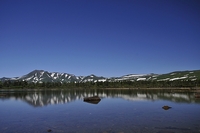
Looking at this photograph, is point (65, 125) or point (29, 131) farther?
point (65, 125)

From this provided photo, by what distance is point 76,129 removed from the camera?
31688 millimetres

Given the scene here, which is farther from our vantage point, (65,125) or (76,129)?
(65,125)

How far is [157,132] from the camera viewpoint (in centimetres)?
2916

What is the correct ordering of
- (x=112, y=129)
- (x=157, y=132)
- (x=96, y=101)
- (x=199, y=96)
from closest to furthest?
1. (x=157, y=132)
2. (x=112, y=129)
3. (x=96, y=101)
4. (x=199, y=96)

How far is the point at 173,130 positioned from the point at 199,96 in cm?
8055

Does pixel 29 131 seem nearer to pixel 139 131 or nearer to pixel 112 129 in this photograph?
pixel 112 129

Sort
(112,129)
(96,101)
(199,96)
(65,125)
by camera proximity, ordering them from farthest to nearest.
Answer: (199,96)
(96,101)
(65,125)
(112,129)

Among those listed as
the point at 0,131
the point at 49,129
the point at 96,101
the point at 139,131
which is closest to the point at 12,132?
the point at 0,131

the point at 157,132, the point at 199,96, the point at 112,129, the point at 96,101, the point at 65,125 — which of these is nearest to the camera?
the point at 157,132

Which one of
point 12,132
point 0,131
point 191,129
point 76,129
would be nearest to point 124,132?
point 76,129

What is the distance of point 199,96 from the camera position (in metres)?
98.5

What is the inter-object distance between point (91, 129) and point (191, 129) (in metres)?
→ 17.7

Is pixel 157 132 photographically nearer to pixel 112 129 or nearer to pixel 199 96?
pixel 112 129

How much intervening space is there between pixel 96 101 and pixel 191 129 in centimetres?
5808
